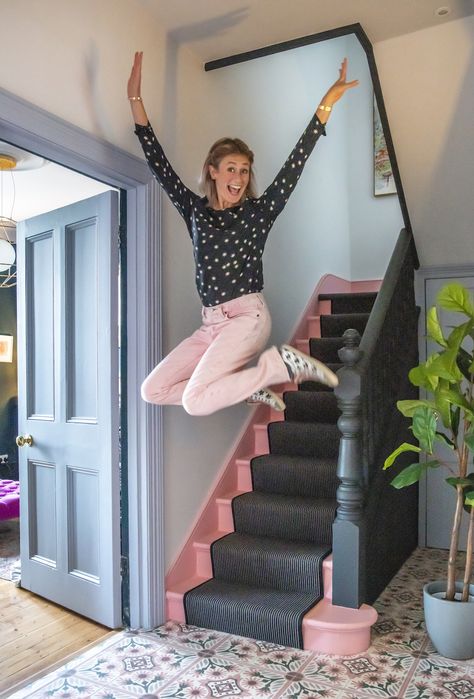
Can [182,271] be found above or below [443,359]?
above

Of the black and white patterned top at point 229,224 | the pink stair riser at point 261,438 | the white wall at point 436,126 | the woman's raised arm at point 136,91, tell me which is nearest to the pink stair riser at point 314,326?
the white wall at point 436,126

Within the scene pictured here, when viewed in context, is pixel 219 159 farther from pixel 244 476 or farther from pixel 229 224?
pixel 244 476

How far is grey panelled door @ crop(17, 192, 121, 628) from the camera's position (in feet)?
9.18

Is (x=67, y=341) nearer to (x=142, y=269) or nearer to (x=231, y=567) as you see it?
(x=142, y=269)

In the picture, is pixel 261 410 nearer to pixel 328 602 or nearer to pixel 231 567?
pixel 231 567

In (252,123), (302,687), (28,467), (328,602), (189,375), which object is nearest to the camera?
(302,687)

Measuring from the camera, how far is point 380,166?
→ 5227mm

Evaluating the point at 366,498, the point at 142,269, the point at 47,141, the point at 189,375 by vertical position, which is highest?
the point at 47,141

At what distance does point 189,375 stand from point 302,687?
1.26 meters

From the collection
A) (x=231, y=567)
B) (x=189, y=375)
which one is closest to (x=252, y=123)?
(x=189, y=375)

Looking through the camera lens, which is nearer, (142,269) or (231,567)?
(142,269)

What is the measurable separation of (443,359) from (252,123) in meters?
2.20

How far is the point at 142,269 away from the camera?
9.11 feet

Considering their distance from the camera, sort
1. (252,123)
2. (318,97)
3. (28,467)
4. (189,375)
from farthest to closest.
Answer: (318,97)
(252,123)
(28,467)
(189,375)
